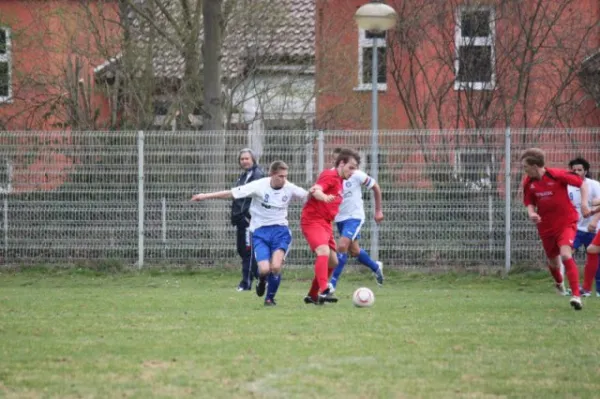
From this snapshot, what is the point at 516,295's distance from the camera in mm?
16531

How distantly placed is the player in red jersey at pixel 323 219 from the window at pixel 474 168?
250 inches

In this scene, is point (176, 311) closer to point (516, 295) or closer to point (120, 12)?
point (516, 295)

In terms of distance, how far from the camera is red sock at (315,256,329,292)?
43.5 feet

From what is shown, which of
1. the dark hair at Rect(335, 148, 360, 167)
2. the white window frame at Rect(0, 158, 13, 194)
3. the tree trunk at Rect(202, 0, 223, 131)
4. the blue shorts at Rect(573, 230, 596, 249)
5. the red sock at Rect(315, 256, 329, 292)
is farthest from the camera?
the tree trunk at Rect(202, 0, 223, 131)

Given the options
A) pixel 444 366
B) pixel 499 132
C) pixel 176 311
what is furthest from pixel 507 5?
pixel 444 366

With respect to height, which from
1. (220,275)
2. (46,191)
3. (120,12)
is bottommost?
(220,275)

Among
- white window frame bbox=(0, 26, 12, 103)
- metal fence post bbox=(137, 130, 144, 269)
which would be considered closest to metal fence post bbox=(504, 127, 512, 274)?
metal fence post bbox=(137, 130, 144, 269)

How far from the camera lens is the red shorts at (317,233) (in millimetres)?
13445

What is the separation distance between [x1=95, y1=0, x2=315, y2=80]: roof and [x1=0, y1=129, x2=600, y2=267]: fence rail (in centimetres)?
405

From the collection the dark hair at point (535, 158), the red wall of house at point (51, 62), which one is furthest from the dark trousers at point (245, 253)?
the red wall of house at point (51, 62)

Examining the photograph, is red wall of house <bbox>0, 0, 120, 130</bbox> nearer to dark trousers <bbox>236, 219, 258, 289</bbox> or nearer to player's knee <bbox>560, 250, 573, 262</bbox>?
dark trousers <bbox>236, 219, 258, 289</bbox>

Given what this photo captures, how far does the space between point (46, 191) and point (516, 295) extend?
868cm

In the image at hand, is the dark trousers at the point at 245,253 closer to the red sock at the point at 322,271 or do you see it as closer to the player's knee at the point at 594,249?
the red sock at the point at 322,271

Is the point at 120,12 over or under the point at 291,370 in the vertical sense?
over
